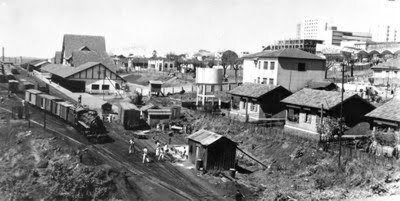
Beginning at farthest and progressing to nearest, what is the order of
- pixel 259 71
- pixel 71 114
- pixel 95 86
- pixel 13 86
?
pixel 95 86
pixel 13 86
pixel 259 71
pixel 71 114

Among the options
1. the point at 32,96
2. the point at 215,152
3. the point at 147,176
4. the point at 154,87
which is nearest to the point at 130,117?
the point at 215,152

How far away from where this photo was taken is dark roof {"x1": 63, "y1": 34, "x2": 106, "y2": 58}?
98.8 metres

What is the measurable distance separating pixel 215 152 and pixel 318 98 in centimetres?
1322

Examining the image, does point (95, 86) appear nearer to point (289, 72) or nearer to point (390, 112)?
point (289, 72)

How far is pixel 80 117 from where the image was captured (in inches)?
1674

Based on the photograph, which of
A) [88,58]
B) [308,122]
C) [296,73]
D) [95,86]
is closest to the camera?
[308,122]

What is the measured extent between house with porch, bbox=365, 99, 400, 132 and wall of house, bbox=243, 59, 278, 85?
21.2 metres

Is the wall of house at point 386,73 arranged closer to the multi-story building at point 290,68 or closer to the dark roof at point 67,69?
the multi-story building at point 290,68

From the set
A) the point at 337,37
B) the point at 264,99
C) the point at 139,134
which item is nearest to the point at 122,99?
the point at 139,134

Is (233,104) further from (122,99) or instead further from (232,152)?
(122,99)

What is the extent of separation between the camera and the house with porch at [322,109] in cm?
3697

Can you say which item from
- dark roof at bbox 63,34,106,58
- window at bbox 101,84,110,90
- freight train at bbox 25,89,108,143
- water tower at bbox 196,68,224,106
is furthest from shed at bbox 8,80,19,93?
water tower at bbox 196,68,224,106

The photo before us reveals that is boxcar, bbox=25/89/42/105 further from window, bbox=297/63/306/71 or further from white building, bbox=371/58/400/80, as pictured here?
white building, bbox=371/58/400/80

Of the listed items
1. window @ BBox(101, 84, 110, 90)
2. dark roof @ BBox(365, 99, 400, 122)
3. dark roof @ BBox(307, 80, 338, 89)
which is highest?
dark roof @ BBox(307, 80, 338, 89)
